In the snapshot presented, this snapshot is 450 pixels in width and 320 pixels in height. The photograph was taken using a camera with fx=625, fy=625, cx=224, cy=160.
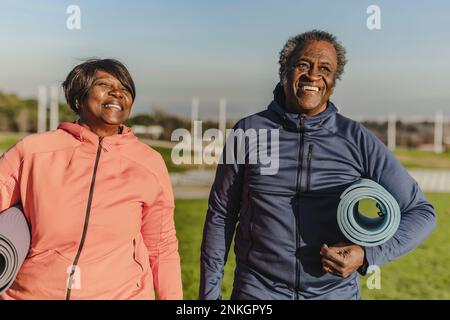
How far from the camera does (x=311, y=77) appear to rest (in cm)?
212

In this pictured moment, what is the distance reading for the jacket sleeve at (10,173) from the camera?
2064 millimetres

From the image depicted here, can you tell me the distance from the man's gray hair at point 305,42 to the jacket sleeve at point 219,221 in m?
0.28

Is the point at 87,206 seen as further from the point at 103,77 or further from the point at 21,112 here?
the point at 21,112

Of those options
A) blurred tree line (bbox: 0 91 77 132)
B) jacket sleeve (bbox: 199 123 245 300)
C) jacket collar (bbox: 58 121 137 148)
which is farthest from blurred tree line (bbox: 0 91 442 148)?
jacket sleeve (bbox: 199 123 245 300)

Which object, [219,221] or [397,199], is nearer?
[397,199]

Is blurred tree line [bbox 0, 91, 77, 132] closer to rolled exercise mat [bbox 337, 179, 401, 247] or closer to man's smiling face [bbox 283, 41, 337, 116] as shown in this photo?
man's smiling face [bbox 283, 41, 337, 116]

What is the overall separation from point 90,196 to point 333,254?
845 millimetres

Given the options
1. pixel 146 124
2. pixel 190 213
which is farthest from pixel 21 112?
pixel 146 124

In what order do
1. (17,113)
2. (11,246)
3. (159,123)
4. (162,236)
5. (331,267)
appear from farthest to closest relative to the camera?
(17,113)
(159,123)
(162,236)
(331,267)
(11,246)

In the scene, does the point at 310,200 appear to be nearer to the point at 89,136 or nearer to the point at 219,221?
the point at 219,221

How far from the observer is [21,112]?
8.21 metres

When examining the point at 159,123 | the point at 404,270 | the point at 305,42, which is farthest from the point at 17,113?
the point at 305,42

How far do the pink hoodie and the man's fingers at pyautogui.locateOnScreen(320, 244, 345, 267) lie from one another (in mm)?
567

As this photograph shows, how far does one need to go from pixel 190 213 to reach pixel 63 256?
294 inches
